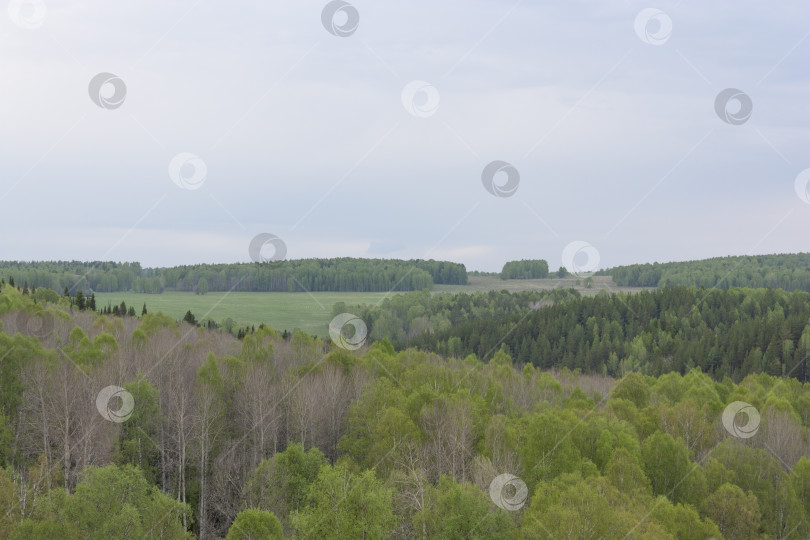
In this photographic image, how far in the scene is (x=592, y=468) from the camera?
57250 millimetres

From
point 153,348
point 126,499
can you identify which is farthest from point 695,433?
point 153,348

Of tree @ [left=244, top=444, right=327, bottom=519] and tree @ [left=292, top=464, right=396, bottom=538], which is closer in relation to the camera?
tree @ [left=292, top=464, right=396, bottom=538]

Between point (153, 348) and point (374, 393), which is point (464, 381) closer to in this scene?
point (374, 393)
